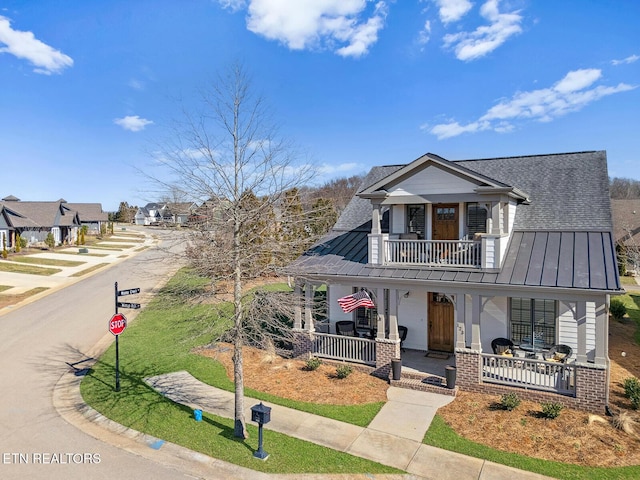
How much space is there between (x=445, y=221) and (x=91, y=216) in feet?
250

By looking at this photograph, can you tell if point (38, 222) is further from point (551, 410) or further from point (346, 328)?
point (551, 410)

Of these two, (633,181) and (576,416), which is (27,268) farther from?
(633,181)

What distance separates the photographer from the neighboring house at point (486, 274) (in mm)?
11680

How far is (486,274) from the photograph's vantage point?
12.6 meters

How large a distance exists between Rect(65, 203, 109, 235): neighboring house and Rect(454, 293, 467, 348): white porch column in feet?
246

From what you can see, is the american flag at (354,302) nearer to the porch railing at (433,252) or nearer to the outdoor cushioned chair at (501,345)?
the porch railing at (433,252)

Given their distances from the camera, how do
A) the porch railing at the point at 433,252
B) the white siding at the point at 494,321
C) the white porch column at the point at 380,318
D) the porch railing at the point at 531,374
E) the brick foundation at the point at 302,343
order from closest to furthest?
the porch railing at the point at 531,374
the porch railing at the point at 433,252
the white porch column at the point at 380,318
the white siding at the point at 494,321
the brick foundation at the point at 302,343

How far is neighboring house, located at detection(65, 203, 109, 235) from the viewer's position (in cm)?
7471

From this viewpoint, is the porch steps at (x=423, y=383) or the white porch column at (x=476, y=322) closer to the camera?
the porch steps at (x=423, y=383)

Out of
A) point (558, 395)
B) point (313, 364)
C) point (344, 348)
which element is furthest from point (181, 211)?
point (558, 395)

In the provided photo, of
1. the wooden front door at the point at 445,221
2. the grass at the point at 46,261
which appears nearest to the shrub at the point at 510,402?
the wooden front door at the point at 445,221

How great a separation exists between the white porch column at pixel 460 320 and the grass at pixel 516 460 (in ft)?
9.15

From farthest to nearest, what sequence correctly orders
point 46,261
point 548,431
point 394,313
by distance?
point 46,261
point 394,313
point 548,431

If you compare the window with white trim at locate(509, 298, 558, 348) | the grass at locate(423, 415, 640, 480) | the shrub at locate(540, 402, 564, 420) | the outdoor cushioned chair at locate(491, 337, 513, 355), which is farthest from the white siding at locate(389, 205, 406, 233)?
the grass at locate(423, 415, 640, 480)
